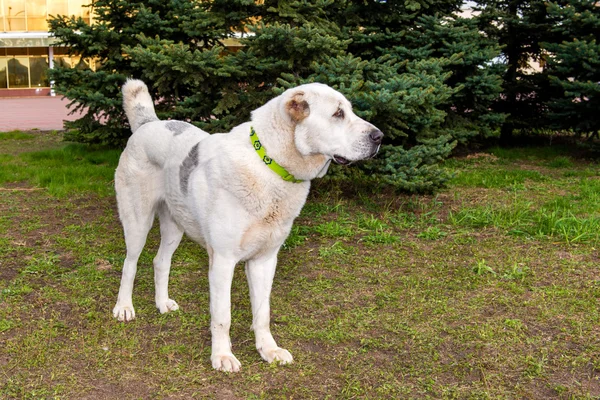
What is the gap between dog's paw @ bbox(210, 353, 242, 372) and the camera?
3.51 meters

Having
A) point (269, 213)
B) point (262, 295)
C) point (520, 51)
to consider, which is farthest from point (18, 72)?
point (269, 213)

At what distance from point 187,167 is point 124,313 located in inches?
48.6

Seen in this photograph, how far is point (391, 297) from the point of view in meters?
4.58

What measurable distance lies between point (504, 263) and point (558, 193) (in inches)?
118

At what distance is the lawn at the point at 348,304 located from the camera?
11.1 ft

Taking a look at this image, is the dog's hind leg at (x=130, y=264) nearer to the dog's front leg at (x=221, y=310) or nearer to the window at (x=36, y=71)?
the dog's front leg at (x=221, y=310)

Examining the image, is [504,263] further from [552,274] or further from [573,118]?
[573,118]

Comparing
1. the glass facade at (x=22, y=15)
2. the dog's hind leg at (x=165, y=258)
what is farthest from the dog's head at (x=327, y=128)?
the glass facade at (x=22, y=15)

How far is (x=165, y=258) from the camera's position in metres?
4.40

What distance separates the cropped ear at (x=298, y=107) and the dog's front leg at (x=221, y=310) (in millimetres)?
906

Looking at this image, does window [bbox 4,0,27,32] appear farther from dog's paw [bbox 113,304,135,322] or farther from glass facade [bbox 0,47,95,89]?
dog's paw [bbox 113,304,135,322]

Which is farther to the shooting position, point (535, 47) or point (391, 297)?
point (535, 47)

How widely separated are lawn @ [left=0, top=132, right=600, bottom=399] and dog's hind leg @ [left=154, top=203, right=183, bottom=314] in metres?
0.10

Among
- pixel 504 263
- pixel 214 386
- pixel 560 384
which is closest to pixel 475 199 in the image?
pixel 504 263
